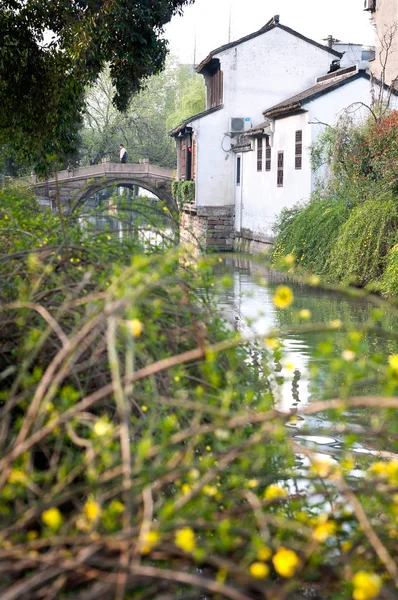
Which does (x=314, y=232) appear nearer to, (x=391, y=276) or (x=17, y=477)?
(x=391, y=276)

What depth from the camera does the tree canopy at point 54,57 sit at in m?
15.0

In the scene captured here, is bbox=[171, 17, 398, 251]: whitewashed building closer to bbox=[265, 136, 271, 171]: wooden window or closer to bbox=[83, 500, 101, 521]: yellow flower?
bbox=[265, 136, 271, 171]: wooden window

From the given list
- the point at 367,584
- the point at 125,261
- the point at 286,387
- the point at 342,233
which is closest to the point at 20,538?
the point at 367,584

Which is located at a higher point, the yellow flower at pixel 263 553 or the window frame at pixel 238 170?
the window frame at pixel 238 170

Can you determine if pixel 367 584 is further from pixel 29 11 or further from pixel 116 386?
pixel 29 11

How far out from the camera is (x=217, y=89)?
36.0 m

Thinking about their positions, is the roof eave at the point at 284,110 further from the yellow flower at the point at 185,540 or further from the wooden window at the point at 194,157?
the yellow flower at the point at 185,540

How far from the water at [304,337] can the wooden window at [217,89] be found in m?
11.1

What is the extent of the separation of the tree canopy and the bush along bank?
5.33 meters

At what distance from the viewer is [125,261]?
4.43 meters

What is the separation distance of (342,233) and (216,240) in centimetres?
1451

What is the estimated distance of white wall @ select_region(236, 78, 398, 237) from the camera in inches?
965

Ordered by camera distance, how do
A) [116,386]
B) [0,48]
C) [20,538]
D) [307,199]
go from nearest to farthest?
[116,386] < [20,538] < [0,48] < [307,199]

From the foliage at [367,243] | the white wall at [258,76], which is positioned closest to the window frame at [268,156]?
the white wall at [258,76]
